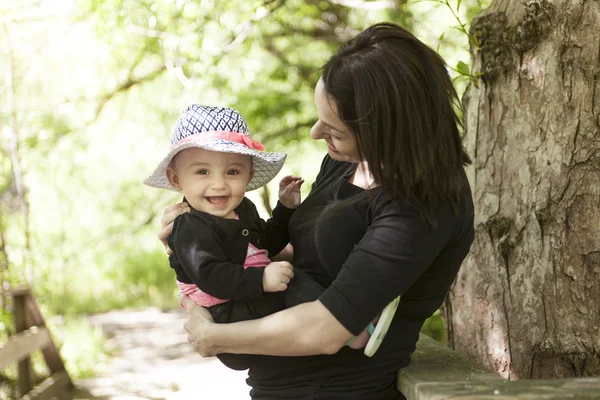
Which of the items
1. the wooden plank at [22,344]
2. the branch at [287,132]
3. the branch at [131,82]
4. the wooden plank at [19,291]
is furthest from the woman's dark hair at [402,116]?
the branch at [131,82]

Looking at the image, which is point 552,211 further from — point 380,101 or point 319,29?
point 319,29

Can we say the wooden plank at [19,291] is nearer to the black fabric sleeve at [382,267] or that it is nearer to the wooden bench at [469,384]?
the wooden bench at [469,384]

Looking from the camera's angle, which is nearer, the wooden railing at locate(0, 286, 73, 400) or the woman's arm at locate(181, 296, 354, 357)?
the woman's arm at locate(181, 296, 354, 357)

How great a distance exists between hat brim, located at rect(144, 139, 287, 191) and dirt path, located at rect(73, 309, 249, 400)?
222cm

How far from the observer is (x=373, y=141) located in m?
1.78

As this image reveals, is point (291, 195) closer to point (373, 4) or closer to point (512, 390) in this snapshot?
point (512, 390)

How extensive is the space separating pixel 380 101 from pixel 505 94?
868 millimetres

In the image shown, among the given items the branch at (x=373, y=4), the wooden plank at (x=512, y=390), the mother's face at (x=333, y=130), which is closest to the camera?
the wooden plank at (x=512, y=390)

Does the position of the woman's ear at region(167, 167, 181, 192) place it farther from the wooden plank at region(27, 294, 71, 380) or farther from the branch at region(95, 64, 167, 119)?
the branch at region(95, 64, 167, 119)

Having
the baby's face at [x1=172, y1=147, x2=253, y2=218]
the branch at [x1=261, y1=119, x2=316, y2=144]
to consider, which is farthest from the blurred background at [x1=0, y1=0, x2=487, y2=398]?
the baby's face at [x1=172, y1=147, x2=253, y2=218]

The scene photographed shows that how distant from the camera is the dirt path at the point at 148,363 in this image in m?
5.59

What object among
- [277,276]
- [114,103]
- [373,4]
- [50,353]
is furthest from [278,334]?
[114,103]

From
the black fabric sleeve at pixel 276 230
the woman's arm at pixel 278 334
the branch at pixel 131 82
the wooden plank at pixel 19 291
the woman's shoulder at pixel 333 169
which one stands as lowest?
the wooden plank at pixel 19 291

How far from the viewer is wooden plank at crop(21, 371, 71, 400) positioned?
5.42 m
